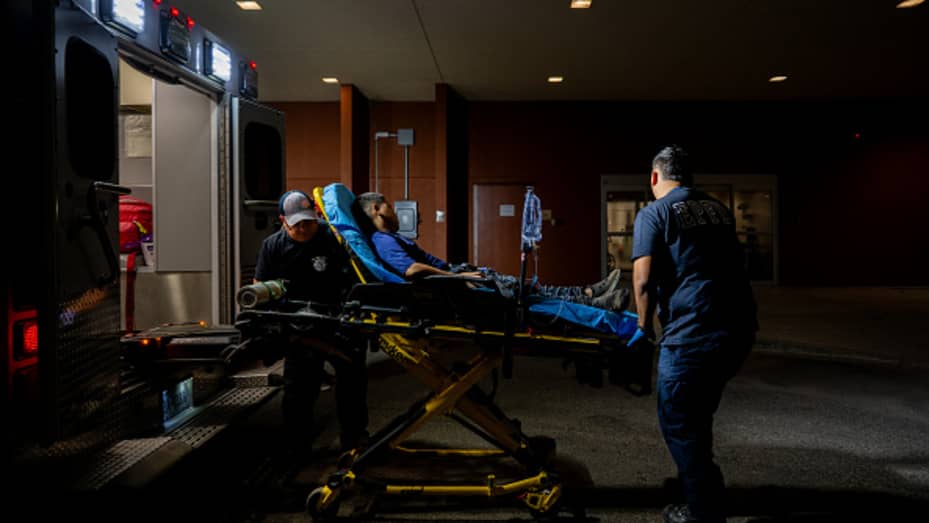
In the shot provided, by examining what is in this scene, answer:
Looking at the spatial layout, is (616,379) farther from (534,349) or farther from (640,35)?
(640,35)

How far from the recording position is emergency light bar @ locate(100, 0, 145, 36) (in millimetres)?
3130

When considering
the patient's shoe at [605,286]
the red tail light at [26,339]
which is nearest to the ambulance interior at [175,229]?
the red tail light at [26,339]

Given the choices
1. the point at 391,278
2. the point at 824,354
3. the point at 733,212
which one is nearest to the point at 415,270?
the point at 391,278

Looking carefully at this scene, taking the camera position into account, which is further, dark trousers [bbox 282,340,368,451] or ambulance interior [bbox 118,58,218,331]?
ambulance interior [bbox 118,58,218,331]

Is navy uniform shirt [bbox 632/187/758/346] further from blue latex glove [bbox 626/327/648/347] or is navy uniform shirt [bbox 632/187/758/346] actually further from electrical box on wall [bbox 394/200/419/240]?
electrical box on wall [bbox 394/200/419/240]

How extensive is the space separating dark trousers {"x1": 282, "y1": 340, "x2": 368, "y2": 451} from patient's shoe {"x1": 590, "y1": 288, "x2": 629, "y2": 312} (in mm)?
1532

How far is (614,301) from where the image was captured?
3.08 metres

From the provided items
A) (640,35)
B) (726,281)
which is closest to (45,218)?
(726,281)

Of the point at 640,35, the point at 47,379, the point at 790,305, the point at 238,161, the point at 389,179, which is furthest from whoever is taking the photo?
the point at 389,179

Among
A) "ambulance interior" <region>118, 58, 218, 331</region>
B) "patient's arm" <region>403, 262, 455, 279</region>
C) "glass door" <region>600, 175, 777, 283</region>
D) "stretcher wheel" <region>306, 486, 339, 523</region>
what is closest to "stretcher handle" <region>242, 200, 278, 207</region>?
"ambulance interior" <region>118, 58, 218, 331</region>

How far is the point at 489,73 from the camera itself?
36.9 feet

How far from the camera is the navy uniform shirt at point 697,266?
2738 mm

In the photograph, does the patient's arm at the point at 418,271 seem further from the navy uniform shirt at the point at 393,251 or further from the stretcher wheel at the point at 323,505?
the stretcher wheel at the point at 323,505

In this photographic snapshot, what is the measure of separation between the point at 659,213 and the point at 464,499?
199cm
